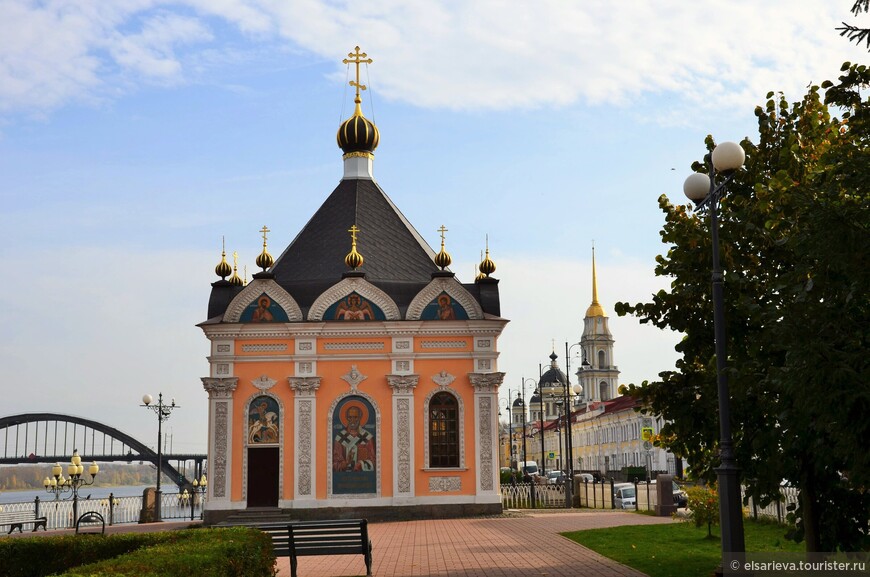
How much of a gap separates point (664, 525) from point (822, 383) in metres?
13.4

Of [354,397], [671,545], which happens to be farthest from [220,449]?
[671,545]

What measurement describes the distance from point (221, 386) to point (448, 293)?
736 centimetres

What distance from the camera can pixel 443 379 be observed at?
95.9 ft

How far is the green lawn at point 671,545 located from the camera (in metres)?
14.0

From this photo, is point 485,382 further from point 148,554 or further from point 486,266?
point 148,554

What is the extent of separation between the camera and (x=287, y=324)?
29.2 m

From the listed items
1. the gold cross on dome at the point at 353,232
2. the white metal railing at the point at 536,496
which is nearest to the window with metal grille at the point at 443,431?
the white metal railing at the point at 536,496

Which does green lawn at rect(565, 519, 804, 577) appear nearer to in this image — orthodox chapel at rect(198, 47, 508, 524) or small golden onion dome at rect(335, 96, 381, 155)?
orthodox chapel at rect(198, 47, 508, 524)

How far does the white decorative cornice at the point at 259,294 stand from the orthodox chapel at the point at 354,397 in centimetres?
4

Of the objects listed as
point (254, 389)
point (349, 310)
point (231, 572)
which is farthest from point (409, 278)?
point (231, 572)

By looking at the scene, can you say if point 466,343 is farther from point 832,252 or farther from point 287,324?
point 832,252

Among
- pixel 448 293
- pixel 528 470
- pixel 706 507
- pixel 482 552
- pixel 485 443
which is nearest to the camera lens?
pixel 482 552

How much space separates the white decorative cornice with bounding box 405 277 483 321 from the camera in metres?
29.6

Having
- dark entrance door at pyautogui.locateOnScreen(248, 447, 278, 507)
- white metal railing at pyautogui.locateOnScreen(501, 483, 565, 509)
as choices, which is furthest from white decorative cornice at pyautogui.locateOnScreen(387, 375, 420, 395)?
white metal railing at pyautogui.locateOnScreen(501, 483, 565, 509)
